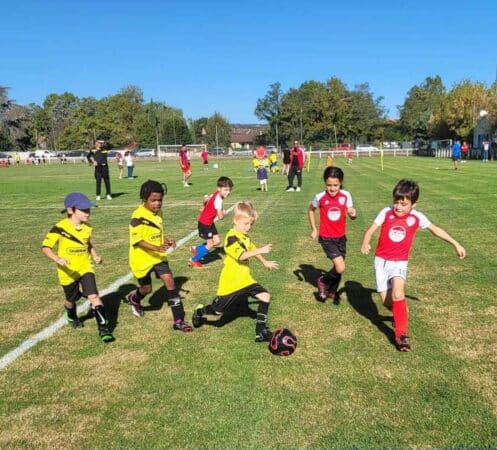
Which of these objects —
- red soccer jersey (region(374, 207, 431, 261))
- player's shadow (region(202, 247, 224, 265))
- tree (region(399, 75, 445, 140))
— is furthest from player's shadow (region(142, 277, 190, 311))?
tree (region(399, 75, 445, 140))

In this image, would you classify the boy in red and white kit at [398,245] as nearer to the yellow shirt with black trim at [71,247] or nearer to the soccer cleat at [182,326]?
the soccer cleat at [182,326]

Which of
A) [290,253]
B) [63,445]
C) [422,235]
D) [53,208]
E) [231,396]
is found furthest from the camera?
[53,208]

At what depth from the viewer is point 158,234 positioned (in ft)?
18.6

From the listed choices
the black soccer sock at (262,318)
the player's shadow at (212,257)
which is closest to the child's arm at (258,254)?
the black soccer sock at (262,318)

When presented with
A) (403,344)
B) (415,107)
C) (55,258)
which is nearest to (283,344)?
(403,344)

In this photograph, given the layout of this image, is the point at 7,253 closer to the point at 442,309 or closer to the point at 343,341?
the point at 343,341

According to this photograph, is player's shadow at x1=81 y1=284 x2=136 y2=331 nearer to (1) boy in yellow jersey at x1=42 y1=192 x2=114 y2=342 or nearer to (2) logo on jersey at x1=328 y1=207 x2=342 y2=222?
(1) boy in yellow jersey at x1=42 y1=192 x2=114 y2=342

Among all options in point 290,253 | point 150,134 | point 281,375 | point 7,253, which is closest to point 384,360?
point 281,375

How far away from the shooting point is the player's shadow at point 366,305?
538cm

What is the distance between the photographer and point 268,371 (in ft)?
14.3

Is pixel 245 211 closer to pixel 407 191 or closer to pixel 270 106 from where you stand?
pixel 407 191

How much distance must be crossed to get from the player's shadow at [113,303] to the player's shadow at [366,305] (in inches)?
→ 113

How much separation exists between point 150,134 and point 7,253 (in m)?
96.5

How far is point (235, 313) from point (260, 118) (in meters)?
114
